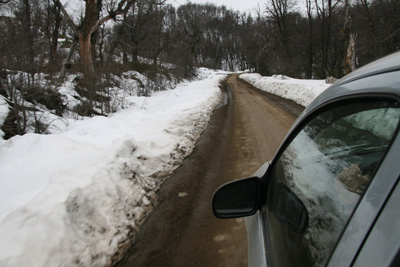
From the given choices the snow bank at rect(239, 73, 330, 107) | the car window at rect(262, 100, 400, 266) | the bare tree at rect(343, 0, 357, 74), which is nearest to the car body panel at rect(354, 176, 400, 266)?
the car window at rect(262, 100, 400, 266)

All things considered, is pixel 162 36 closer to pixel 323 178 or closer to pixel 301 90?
pixel 301 90

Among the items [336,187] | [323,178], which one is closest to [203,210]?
[323,178]

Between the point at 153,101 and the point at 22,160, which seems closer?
the point at 22,160

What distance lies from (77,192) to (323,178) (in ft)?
9.11

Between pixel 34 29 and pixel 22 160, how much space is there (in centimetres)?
848

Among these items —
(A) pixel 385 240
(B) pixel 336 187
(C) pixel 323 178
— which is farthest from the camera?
(C) pixel 323 178

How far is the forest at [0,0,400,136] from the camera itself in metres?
7.16

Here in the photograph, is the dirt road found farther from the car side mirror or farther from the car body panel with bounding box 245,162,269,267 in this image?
the car side mirror

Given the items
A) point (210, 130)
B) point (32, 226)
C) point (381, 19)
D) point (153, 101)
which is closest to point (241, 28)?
point (381, 19)

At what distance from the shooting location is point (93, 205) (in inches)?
115

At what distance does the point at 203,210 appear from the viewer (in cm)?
322

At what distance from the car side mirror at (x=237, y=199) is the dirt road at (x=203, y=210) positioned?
1126mm

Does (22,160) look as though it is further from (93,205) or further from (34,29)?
(34,29)

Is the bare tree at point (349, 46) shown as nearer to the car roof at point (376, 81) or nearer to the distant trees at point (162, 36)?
the distant trees at point (162, 36)
